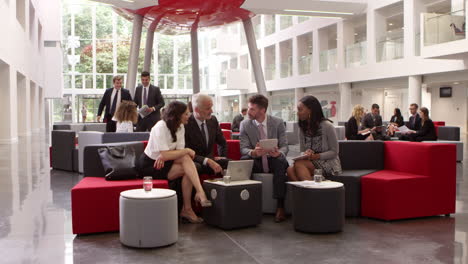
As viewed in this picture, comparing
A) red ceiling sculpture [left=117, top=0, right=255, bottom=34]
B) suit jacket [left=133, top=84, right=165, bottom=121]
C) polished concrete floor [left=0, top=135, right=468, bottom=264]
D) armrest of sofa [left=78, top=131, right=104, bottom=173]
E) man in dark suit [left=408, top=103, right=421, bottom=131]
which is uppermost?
red ceiling sculpture [left=117, top=0, right=255, bottom=34]

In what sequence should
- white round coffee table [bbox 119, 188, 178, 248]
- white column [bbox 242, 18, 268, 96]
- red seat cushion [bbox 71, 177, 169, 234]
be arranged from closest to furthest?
1. white round coffee table [bbox 119, 188, 178, 248]
2. red seat cushion [bbox 71, 177, 169, 234]
3. white column [bbox 242, 18, 268, 96]

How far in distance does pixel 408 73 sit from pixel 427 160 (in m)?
16.6

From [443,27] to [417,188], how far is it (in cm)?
1342

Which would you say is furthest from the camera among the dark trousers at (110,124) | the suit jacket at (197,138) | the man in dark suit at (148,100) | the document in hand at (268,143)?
the dark trousers at (110,124)

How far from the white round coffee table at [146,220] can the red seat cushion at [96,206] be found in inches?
20.3

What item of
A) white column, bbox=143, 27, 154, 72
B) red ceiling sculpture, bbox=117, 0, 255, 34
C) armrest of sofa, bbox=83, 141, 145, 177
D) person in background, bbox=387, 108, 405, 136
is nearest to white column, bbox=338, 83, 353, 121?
red ceiling sculpture, bbox=117, 0, 255, 34

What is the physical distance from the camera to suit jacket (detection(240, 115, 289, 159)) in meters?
6.10

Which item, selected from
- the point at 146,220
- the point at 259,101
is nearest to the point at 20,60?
the point at 259,101

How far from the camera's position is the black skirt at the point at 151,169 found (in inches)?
218

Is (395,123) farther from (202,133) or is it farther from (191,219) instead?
(191,219)

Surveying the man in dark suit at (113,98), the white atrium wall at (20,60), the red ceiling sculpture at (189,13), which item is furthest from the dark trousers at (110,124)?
the white atrium wall at (20,60)

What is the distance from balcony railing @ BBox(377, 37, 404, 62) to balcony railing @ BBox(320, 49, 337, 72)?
3682mm

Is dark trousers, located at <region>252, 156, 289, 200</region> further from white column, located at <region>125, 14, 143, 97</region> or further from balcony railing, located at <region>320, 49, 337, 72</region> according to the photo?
balcony railing, located at <region>320, 49, 337, 72</region>

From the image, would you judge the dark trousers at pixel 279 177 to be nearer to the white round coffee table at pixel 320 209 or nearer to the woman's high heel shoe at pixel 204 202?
the white round coffee table at pixel 320 209
